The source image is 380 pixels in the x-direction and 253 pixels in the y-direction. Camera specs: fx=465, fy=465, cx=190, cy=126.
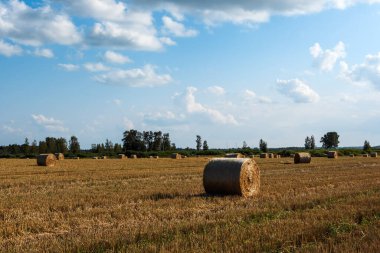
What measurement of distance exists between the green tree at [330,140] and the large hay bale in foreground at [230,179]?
11709 cm

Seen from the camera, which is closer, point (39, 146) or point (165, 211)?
point (165, 211)

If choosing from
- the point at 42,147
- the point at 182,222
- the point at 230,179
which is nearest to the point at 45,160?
the point at 230,179

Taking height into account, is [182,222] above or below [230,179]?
below

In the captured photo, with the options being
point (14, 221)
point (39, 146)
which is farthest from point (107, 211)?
point (39, 146)

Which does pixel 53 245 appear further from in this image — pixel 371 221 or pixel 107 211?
pixel 371 221

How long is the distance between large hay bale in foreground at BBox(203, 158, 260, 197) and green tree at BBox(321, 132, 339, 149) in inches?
4610

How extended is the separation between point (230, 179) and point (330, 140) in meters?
119

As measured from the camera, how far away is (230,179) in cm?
1461

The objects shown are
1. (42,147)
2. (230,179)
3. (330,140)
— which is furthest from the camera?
(330,140)

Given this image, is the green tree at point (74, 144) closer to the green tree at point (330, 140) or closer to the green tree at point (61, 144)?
the green tree at point (61, 144)

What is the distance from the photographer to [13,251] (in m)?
6.74

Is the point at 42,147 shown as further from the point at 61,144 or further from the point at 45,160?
the point at 45,160

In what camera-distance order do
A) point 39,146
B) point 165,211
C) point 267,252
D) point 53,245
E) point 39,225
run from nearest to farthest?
point 267,252, point 53,245, point 39,225, point 165,211, point 39,146

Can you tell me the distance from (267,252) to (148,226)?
272cm
